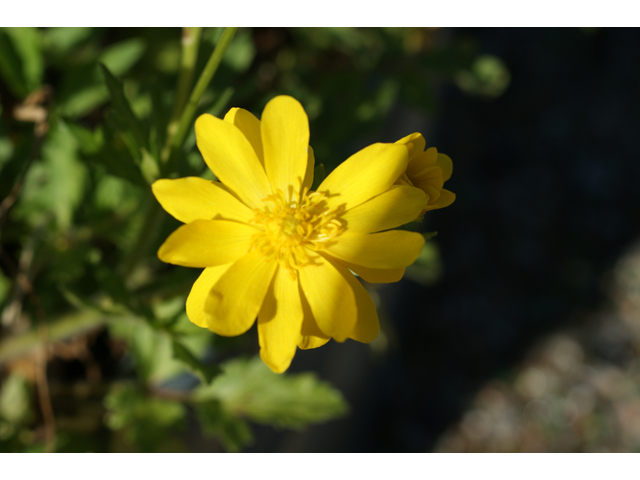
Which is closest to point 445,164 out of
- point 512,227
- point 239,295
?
point 239,295

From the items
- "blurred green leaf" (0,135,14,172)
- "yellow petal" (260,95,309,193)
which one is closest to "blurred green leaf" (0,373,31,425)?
"blurred green leaf" (0,135,14,172)

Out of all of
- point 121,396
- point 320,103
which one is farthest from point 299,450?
point 320,103

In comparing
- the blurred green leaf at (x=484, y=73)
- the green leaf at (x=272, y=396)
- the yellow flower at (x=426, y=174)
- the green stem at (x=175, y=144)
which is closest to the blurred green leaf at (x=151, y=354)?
the green leaf at (x=272, y=396)

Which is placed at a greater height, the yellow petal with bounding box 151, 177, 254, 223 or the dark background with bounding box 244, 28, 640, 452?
the dark background with bounding box 244, 28, 640, 452

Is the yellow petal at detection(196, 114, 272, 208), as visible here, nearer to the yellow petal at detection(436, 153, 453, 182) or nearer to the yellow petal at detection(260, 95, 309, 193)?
the yellow petal at detection(260, 95, 309, 193)

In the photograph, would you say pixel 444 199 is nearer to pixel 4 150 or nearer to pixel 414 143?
pixel 414 143

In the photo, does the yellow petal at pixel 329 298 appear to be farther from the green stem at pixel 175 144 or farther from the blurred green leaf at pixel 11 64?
the blurred green leaf at pixel 11 64

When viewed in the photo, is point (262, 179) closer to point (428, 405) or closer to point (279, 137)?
point (279, 137)

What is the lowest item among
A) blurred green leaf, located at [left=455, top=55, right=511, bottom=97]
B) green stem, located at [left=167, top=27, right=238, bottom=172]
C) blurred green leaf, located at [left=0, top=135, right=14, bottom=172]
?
green stem, located at [left=167, top=27, right=238, bottom=172]
